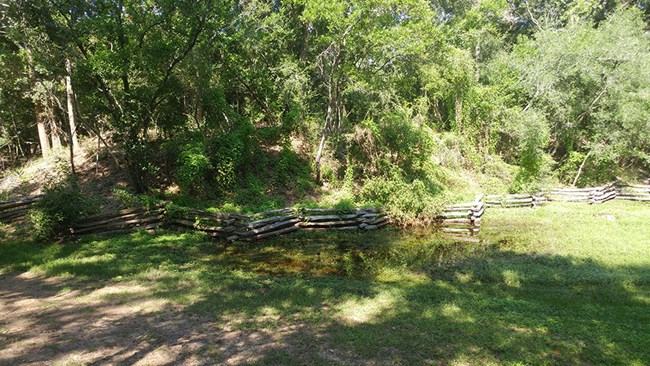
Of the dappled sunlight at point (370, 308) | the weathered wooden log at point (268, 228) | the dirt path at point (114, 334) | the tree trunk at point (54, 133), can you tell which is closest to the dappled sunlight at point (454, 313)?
the dappled sunlight at point (370, 308)

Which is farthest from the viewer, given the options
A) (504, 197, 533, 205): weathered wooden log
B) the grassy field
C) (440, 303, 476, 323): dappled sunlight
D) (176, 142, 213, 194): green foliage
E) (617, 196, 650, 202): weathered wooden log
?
(617, 196, 650, 202): weathered wooden log

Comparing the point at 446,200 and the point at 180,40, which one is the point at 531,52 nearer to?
the point at 446,200

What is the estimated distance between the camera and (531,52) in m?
23.8

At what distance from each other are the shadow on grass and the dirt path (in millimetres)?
28

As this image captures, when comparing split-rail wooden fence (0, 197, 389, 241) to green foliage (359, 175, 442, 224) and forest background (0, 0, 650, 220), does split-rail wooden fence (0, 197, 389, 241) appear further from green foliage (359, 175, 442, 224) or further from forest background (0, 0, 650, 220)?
forest background (0, 0, 650, 220)

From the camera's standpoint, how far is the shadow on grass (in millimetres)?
4660

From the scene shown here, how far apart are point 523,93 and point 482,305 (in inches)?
832

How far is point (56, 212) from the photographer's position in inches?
411

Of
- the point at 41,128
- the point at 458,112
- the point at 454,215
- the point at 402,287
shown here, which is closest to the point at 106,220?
the point at 402,287

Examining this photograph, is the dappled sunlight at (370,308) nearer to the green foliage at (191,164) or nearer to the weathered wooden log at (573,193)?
the green foliage at (191,164)

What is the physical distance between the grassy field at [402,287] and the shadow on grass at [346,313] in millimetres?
29

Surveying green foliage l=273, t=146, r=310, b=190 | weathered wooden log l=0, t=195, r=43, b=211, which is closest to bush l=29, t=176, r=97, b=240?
weathered wooden log l=0, t=195, r=43, b=211

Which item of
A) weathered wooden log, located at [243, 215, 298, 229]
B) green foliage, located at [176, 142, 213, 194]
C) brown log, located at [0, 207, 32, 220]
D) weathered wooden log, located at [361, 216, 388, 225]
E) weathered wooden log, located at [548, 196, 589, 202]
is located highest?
green foliage, located at [176, 142, 213, 194]

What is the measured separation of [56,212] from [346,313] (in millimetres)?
9407
